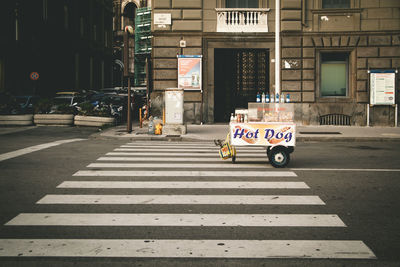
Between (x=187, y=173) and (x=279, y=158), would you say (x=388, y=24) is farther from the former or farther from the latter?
(x=187, y=173)

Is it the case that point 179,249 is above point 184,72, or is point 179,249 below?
below

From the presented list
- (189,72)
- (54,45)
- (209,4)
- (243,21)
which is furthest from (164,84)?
(54,45)

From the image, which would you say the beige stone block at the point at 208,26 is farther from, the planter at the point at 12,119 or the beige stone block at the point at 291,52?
the planter at the point at 12,119

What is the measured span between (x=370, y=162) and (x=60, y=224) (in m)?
7.41

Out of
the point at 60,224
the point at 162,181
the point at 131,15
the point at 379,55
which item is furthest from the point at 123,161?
the point at 131,15

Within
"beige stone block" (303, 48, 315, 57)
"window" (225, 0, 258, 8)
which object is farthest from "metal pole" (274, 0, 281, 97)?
"window" (225, 0, 258, 8)

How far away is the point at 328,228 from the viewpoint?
5.26m

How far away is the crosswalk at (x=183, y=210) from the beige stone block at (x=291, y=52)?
444 inches

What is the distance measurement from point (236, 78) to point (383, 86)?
6796mm

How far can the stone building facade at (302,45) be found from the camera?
21.0 metres

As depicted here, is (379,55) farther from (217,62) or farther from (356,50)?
(217,62)

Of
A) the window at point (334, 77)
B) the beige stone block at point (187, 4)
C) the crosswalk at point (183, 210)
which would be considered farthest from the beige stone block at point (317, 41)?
the crosswalk at point (183, 210)

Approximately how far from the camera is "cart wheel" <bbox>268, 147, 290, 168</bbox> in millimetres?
9609

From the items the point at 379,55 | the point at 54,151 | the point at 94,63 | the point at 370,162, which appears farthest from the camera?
the point at 94,63
